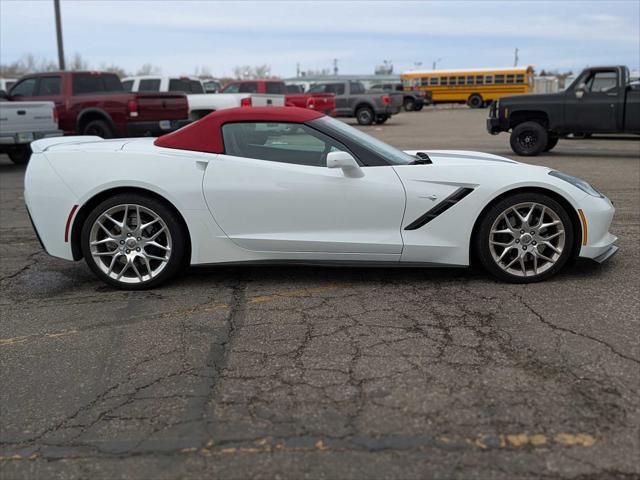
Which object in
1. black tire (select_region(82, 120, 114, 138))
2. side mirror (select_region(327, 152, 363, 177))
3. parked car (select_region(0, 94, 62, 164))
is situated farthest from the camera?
black tire (select_region(82, 120, 114, 138))

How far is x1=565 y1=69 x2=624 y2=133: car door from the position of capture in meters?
13.3

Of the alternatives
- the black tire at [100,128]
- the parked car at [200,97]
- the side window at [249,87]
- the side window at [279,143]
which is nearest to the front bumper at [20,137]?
the black tire at [100,128]

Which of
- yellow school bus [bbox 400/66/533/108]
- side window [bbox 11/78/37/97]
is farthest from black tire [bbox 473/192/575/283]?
yellow school bus [bbox 400/66/533/108]

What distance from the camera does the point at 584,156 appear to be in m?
13.9

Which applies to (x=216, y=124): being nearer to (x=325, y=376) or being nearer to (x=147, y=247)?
(x=147, y=247)

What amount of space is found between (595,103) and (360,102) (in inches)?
610

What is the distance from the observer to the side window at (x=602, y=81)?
1324cm

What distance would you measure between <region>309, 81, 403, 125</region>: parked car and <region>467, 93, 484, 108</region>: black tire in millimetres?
18815

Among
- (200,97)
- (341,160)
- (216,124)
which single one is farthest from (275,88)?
(341,160)

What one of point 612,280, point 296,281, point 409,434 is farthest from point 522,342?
point 296,281

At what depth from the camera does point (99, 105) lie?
13.8 m

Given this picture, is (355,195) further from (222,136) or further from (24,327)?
(24,327)

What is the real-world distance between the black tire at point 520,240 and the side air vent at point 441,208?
231mm

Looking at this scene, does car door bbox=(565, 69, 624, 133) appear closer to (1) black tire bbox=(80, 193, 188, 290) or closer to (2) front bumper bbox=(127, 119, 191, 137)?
(2) front bumper bbox=(127, 119, 191, 137)
